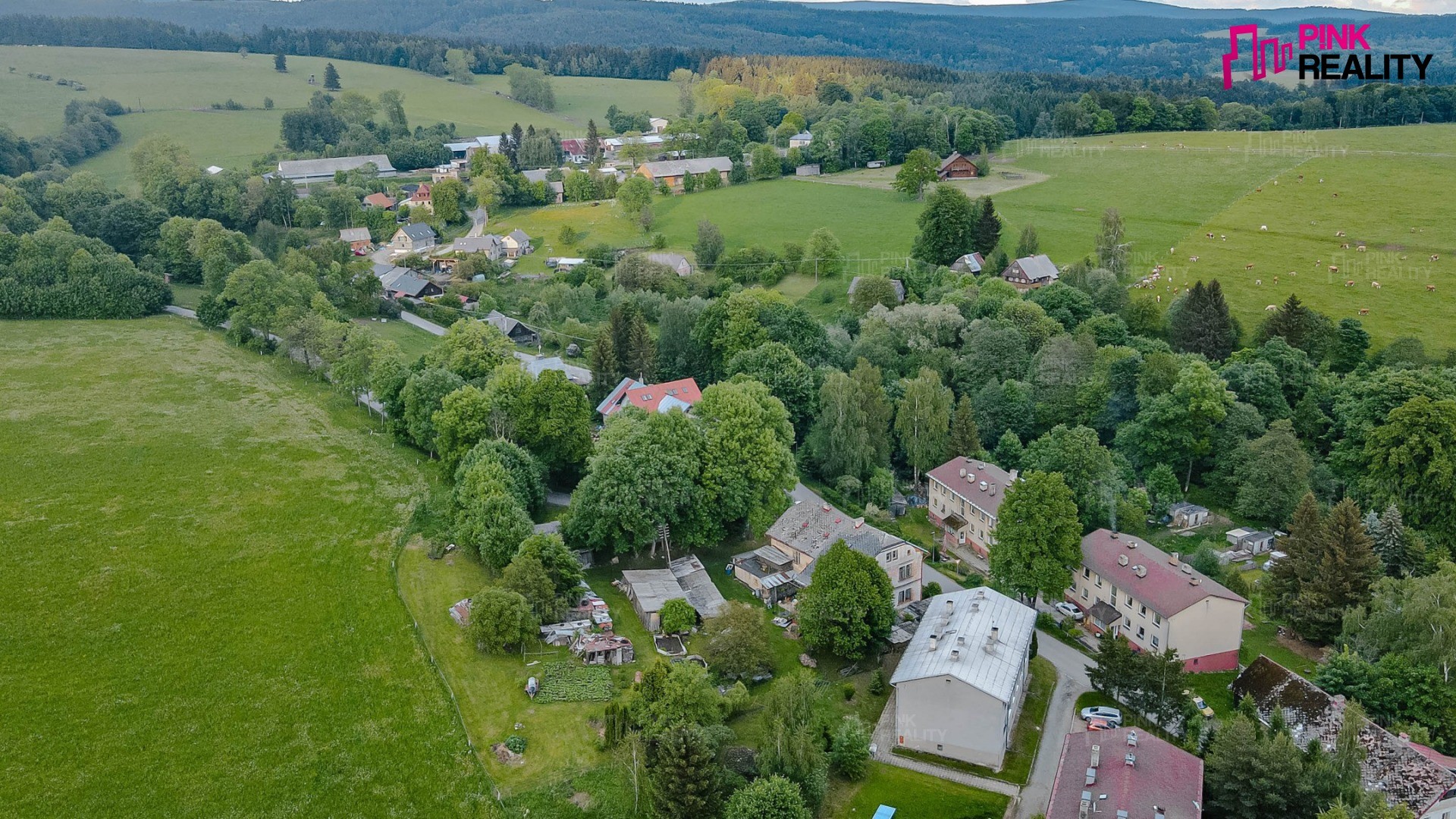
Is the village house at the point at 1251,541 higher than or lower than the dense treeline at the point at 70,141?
lower

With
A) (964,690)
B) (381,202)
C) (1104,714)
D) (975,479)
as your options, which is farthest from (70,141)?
(1104,714)

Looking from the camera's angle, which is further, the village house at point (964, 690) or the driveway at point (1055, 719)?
the village house at point (964, 690)

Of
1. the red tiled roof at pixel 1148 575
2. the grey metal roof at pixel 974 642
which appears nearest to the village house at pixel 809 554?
the grey metal roof at pixel 974 642

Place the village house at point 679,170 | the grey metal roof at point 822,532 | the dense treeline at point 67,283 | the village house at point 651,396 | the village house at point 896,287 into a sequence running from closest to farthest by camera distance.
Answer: the grey metal roof at point 822,532 < the village house at point 651,396 < the village house at point 896,287 < the dense treeline at point 67,283 < the village house at point 679,170

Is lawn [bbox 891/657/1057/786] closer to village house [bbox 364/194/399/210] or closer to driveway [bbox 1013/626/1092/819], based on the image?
driveway [bbox 1013/626/1092/819]

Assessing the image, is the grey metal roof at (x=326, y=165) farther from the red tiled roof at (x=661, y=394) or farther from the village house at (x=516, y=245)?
the red tiled roof at (x=661, y=394)

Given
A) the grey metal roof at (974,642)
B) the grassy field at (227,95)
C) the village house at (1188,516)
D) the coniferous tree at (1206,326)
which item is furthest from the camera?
the grassy field at (227,95)
